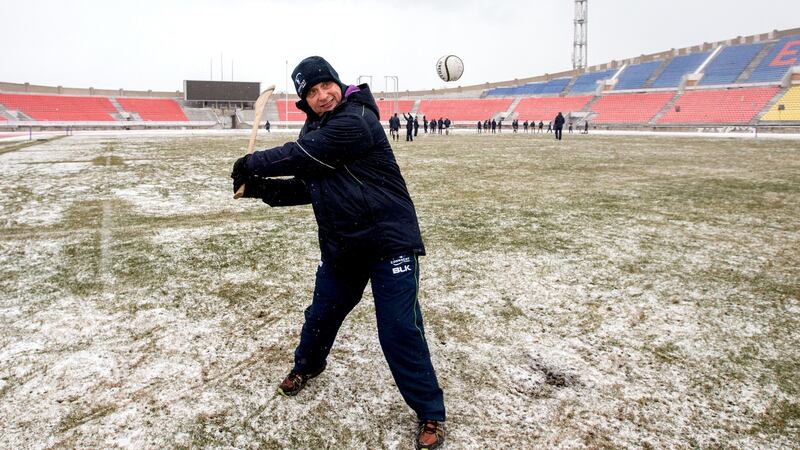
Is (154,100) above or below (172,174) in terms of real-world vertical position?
above

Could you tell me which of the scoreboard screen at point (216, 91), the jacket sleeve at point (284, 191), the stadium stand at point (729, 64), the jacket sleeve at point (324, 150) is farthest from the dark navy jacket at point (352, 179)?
the scoreboard screen at point (216, 91)

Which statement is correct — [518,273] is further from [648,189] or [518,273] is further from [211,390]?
[648,189]

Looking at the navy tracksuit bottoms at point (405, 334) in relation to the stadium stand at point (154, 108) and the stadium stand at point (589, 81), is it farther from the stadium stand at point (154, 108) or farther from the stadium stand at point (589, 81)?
the stadium stand at point (154, 108)

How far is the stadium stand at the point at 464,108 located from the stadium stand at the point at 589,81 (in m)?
7.62

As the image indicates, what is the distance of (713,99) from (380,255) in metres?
48.3

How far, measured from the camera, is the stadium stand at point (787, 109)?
1341 inches

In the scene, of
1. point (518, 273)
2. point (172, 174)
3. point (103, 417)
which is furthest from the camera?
point (172, 174)

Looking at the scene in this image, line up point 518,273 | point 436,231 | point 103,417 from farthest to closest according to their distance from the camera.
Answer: point 436,231 < point 518,273 < point 103,417

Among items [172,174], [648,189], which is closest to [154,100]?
[172,174]

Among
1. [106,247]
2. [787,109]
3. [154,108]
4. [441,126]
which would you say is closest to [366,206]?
[106,247]

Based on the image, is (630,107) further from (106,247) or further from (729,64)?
(106,247)

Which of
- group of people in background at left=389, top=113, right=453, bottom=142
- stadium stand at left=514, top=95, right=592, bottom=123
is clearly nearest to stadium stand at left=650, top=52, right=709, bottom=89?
stadium stand at left=514, top=95, right=592, bottom=123

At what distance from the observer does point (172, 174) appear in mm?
10672

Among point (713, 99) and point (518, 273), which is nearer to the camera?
point (518, 273)
